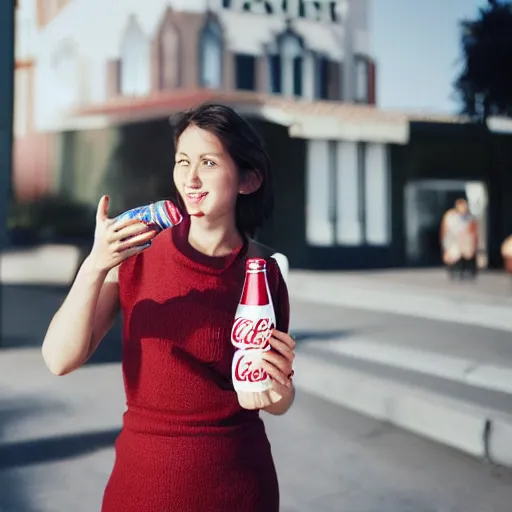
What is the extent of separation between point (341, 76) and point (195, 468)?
5807 mm

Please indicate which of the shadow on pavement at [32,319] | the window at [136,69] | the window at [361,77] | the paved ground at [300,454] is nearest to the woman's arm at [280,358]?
the paved ground at [300,454]

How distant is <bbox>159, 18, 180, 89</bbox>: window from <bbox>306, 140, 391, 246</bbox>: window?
3064 mm

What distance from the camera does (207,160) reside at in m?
1.27

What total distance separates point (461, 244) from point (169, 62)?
492 cm

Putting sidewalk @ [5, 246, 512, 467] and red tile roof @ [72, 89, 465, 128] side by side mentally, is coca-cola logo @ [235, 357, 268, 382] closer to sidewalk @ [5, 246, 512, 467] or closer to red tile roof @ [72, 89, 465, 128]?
sidewalk @ [5, 246, 512, 467]

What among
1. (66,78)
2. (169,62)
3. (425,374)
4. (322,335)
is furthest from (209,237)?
(169,62)

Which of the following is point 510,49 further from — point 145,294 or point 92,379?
point 92,379

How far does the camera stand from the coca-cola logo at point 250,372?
1.17 metres

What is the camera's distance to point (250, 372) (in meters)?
1.17

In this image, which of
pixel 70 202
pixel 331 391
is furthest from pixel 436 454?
pixel 70 202

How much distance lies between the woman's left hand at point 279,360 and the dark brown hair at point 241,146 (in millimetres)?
263

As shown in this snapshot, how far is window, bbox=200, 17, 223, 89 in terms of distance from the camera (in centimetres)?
653

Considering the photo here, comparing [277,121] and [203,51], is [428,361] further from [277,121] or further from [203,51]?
[203,51]

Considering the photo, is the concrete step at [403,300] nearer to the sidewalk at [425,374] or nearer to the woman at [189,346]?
the sidewalk at [425,374]
